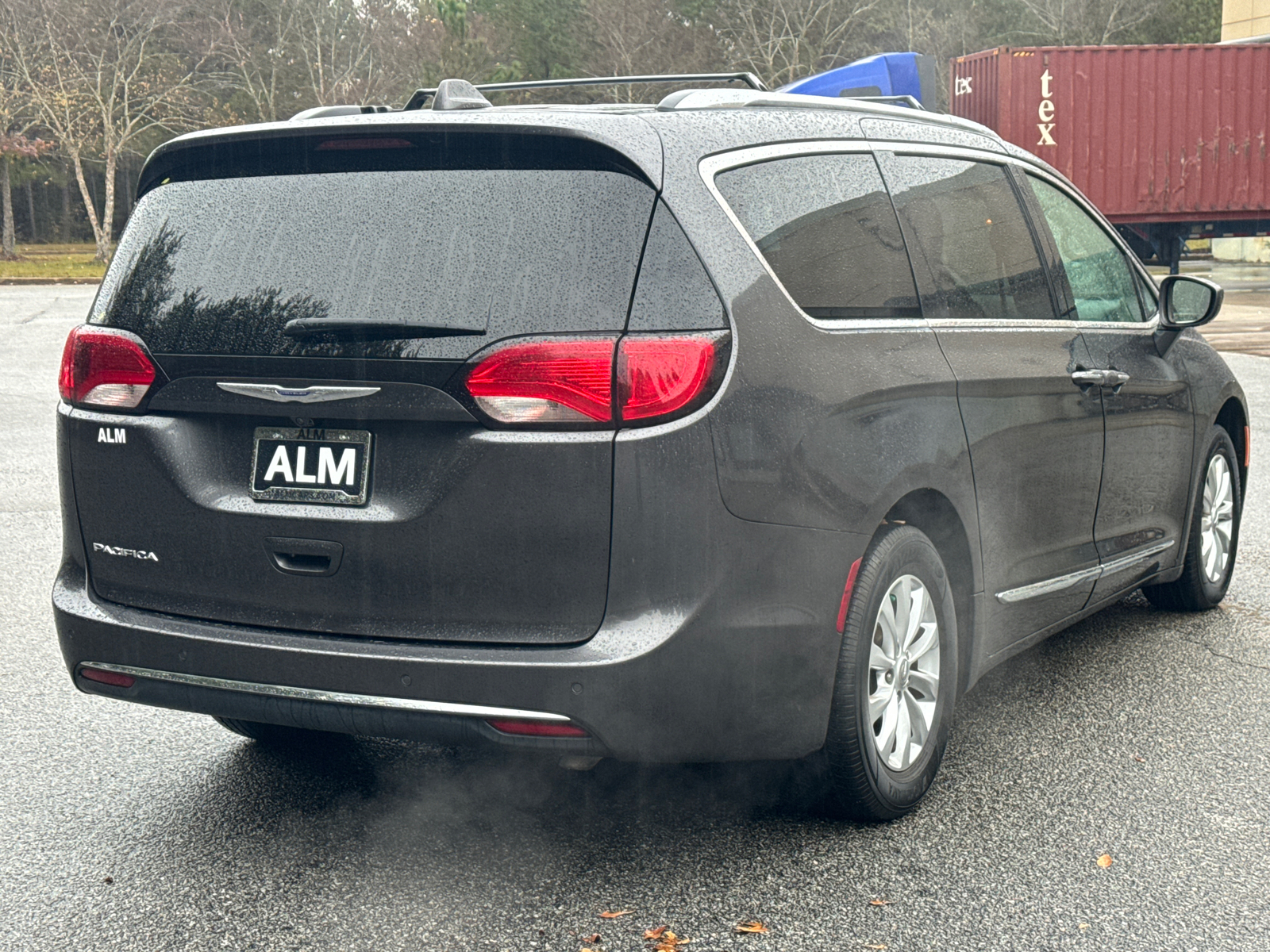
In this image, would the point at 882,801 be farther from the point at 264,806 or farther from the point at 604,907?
the point at 264,806

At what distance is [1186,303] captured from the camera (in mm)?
5258

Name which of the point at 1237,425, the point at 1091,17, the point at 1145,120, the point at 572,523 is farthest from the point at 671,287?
the point at 1091,17

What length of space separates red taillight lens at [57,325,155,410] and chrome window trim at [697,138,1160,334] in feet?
4.45

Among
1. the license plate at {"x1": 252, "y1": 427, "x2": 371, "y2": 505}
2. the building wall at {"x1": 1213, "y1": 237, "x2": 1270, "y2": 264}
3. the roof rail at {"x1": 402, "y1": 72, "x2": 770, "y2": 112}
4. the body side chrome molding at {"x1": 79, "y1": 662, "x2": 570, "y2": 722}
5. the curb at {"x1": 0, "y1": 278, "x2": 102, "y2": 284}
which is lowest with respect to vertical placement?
the building wall at {"x1": 1213, "y1": 237, "x2": 1270, "y2": 264}

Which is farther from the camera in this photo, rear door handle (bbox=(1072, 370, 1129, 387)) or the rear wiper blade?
rear door handle (bbox=(1072, 370, 1129, 387))

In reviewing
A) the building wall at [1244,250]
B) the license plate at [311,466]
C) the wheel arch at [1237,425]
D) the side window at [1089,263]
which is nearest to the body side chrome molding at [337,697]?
the license plate at [311,466]

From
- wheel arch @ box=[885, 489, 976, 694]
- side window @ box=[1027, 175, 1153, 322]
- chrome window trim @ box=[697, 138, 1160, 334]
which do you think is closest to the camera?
chrome window trim @ box=[697, 138, 1160, 334]

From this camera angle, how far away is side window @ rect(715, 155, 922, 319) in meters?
3.36

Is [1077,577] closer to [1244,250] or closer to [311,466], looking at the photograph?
[311,466]

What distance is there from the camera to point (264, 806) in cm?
386

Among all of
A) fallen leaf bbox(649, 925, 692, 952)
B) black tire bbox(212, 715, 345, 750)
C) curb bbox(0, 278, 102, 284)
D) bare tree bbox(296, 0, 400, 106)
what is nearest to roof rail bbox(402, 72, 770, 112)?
black tire bbox(212, 715, 345, 750)

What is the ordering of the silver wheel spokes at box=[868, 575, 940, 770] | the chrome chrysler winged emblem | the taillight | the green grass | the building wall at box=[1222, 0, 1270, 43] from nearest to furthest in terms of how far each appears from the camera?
the taillight, the chrome chrysler winged emblem, the silver wheel spokes at box=[868, 575, 940, 770], the building wall at box=[1222, 0, 1270, 43], the green grass

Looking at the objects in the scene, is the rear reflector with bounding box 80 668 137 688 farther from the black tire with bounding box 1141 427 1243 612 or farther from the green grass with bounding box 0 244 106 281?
the green grass with bounding box 0 244 106 281

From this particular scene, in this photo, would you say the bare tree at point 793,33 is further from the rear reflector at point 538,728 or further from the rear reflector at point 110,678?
the rear reflector at point 538,728
